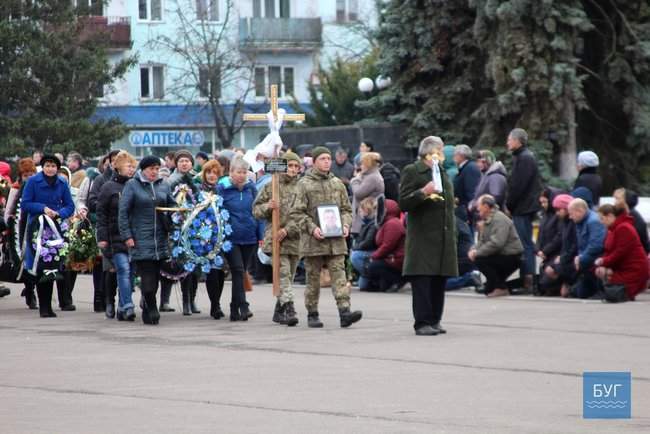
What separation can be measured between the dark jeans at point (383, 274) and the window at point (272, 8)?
49.7 meters

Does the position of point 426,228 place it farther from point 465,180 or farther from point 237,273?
point 465,180

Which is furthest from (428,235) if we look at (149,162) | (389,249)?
(389,249)

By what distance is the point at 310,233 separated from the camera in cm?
1633

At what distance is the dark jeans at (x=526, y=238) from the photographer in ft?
67.3

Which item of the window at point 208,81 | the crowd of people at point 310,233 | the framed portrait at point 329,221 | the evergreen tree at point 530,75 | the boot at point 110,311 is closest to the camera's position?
the crowd of people at point 310,233

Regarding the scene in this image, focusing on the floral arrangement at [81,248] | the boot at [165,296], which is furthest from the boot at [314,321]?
the floral arrangement at [81,248]

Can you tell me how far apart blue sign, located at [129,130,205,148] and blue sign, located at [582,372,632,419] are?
51479 millimetres

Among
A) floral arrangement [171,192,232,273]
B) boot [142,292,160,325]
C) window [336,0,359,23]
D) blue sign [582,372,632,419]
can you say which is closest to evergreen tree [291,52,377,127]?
window [336,0,359,23]

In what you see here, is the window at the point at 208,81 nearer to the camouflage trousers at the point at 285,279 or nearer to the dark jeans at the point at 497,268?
the dark jeans at the point at 497,268

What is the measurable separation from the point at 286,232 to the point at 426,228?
1.84 metres

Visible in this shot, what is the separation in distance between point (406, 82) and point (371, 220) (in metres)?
15.4

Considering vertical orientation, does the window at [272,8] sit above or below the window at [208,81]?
above

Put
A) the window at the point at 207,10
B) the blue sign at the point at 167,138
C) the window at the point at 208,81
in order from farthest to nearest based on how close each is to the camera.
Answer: the blue sign at the point at 167,138, the window at the point at 207,10, the window at the point at 208,81

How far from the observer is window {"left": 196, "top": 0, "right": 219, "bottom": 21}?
202ft
